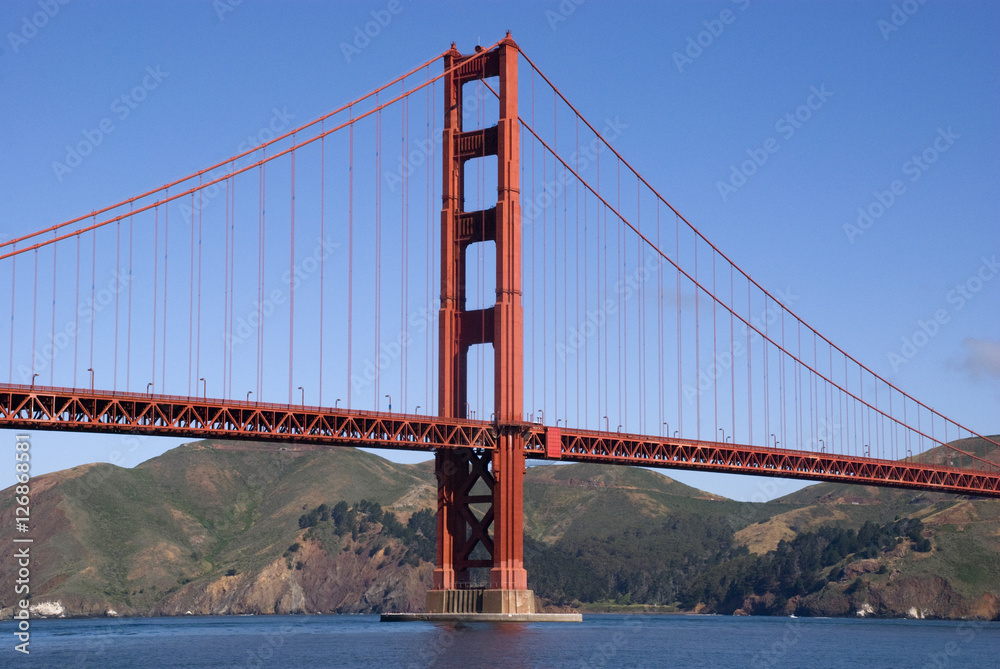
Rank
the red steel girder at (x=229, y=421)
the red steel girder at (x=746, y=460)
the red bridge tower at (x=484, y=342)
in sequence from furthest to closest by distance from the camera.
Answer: the red steel girder at (x=746, y=460)
the red bridge tower at (x=484, y=342)
the red steel girder at (x=229, y=421)

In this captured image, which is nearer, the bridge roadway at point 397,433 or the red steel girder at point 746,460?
the bridge roadway at point 397,433

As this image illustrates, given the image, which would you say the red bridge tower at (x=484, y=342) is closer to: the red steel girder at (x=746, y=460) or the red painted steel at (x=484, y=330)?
the red painted steel at (x=484, y=330)

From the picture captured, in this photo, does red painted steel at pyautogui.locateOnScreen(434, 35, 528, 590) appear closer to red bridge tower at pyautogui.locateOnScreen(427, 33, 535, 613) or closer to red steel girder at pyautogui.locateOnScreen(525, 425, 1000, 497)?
red bridge tower at pyautogui.locateOnScreen(427, 33, 535, 613)

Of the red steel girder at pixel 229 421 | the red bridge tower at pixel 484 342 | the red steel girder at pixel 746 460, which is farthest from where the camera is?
the red steel girder at pixel 746 460

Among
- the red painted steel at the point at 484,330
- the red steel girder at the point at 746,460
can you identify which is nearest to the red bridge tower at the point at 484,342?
the red painted steel at the point at 484,330

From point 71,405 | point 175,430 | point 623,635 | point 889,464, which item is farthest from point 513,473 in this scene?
point 889,464

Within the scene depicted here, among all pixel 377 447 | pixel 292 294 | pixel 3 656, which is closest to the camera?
pixel 3 656

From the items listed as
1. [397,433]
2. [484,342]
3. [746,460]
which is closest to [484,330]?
[484,342]

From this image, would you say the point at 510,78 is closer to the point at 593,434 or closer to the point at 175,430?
the point at 593,434

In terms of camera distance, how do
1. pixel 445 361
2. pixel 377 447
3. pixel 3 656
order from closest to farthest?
pixel 3 656
pixel 377 447
pixel 445 361
